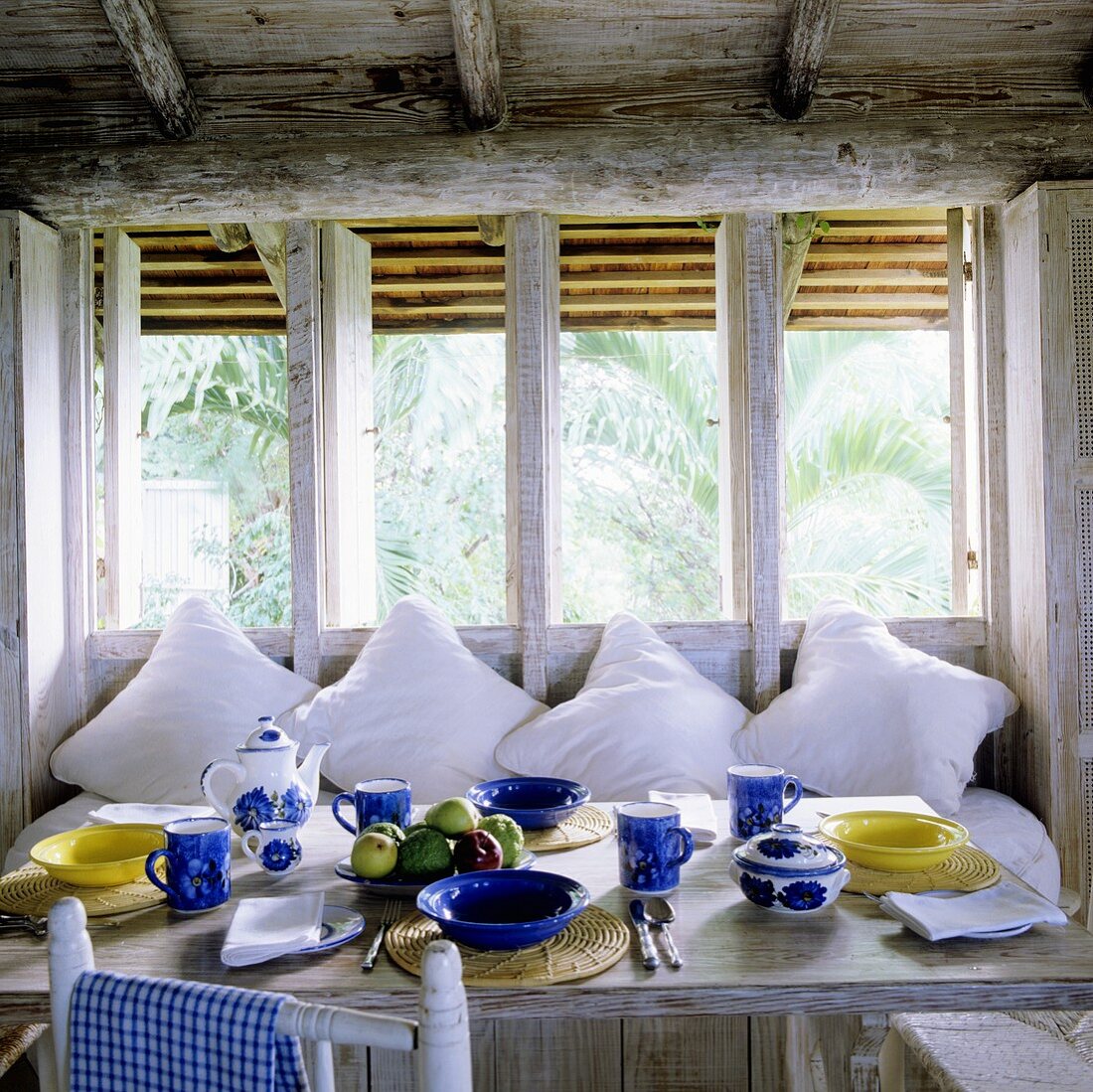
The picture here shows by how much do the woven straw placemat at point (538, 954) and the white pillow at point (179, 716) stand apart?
5.12 feet

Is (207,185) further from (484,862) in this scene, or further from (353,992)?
(353,992)

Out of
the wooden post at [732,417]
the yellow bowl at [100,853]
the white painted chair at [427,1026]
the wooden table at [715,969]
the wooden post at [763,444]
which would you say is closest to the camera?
the white painted chair at [427,1026]

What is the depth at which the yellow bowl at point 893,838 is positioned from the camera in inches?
61.9

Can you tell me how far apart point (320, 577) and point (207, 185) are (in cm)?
115

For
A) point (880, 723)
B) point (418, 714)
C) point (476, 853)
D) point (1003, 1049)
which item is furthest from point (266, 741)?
point (880, 723)

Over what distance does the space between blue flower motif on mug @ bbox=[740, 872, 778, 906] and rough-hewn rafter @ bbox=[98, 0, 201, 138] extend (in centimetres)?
251

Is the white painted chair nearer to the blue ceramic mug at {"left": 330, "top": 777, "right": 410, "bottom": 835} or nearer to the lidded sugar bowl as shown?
the lidded sugar bowl

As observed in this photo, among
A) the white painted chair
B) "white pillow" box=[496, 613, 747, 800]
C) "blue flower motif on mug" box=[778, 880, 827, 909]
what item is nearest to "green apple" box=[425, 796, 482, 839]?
"blue flower motif on mug" box=[778, 880, 827, 909]

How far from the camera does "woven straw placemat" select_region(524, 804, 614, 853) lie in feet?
5.80

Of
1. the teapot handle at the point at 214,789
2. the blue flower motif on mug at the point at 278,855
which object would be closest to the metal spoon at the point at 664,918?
the blue flower motif on mug at the point at 278,855

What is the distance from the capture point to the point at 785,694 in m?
2.86

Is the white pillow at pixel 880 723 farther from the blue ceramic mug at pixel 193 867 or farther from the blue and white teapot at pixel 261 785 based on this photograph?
the blue ceramic mug at pixel 193 867

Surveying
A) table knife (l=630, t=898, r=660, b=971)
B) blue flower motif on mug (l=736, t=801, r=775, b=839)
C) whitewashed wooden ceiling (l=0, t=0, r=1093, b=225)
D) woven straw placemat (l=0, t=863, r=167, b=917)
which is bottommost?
table knife (l=630, t=898, r=660, b=971)

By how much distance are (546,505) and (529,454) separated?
17 cm
